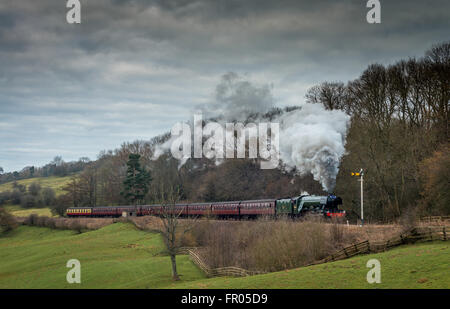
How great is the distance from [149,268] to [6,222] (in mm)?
53480

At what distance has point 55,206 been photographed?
100 meters

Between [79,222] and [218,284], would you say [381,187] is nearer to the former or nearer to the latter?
[218,284]

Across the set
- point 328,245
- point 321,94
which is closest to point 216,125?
point 321,94

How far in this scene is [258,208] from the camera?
4931 centimetres

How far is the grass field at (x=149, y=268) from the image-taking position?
21.4 m

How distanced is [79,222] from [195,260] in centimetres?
4319

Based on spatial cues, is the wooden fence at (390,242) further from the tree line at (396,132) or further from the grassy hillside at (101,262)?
the tree line at (396,132)

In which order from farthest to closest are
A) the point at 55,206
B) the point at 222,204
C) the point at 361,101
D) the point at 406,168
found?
1. the point at 55,206
2. the point at 222,204
3. the point at 361,101
4. the point at 406,168

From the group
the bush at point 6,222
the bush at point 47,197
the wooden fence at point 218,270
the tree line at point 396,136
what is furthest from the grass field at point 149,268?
the bush at point 47,197

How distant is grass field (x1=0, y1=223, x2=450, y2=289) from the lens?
21391 mm
